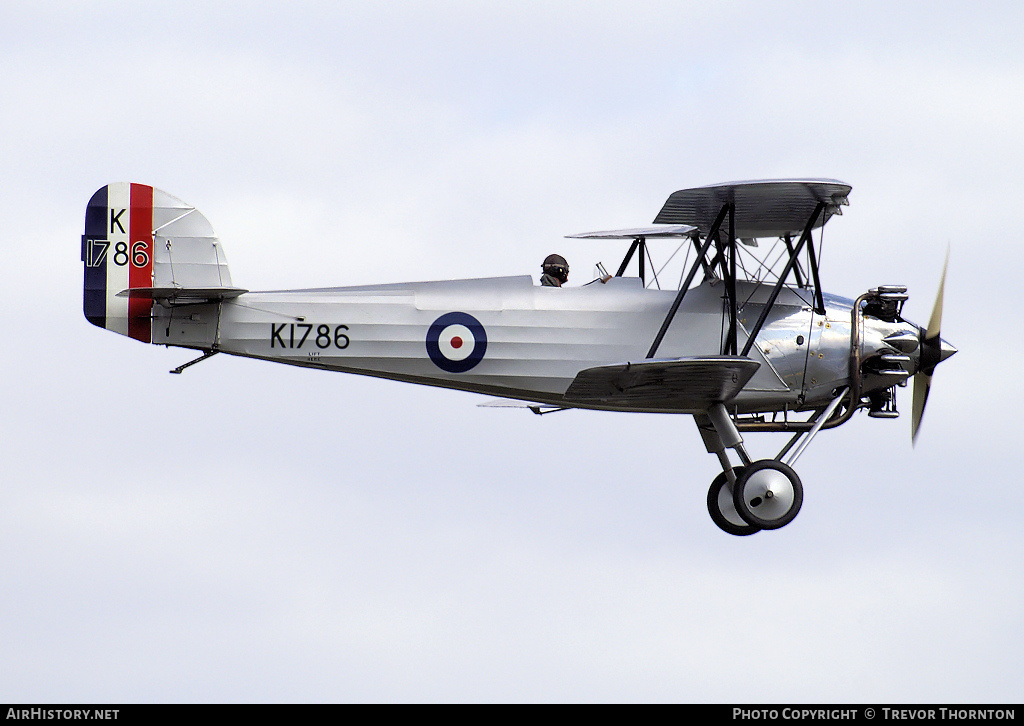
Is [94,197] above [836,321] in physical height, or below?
above

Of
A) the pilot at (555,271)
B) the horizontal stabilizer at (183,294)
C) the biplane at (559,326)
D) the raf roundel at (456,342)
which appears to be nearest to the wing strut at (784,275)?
the biplane at (559,326)

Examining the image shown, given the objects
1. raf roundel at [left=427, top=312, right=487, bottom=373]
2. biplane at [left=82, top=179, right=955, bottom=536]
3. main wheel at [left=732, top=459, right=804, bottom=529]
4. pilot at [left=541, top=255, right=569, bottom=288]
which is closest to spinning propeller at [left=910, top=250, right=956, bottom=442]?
biplane at [left=82, top=179, right=955, bottom=536]

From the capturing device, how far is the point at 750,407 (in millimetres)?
16875

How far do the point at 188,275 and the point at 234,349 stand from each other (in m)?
0.93

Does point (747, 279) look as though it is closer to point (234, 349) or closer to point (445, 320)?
point (445, 320)

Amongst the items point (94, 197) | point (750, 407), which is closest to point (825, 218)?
point (750, 407)

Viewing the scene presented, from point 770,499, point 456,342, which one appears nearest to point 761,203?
point 770,499

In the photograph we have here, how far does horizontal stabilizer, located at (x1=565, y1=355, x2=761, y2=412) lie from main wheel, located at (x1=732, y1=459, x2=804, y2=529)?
0.95 metres

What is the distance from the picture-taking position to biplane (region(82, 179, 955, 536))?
1650cm

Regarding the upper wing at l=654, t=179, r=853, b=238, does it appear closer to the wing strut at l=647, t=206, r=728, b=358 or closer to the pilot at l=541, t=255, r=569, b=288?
the wing strut at l=647, t=206, r=728, b=358

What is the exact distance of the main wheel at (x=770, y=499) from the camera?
1627cm

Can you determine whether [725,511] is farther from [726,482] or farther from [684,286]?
[684,286]
